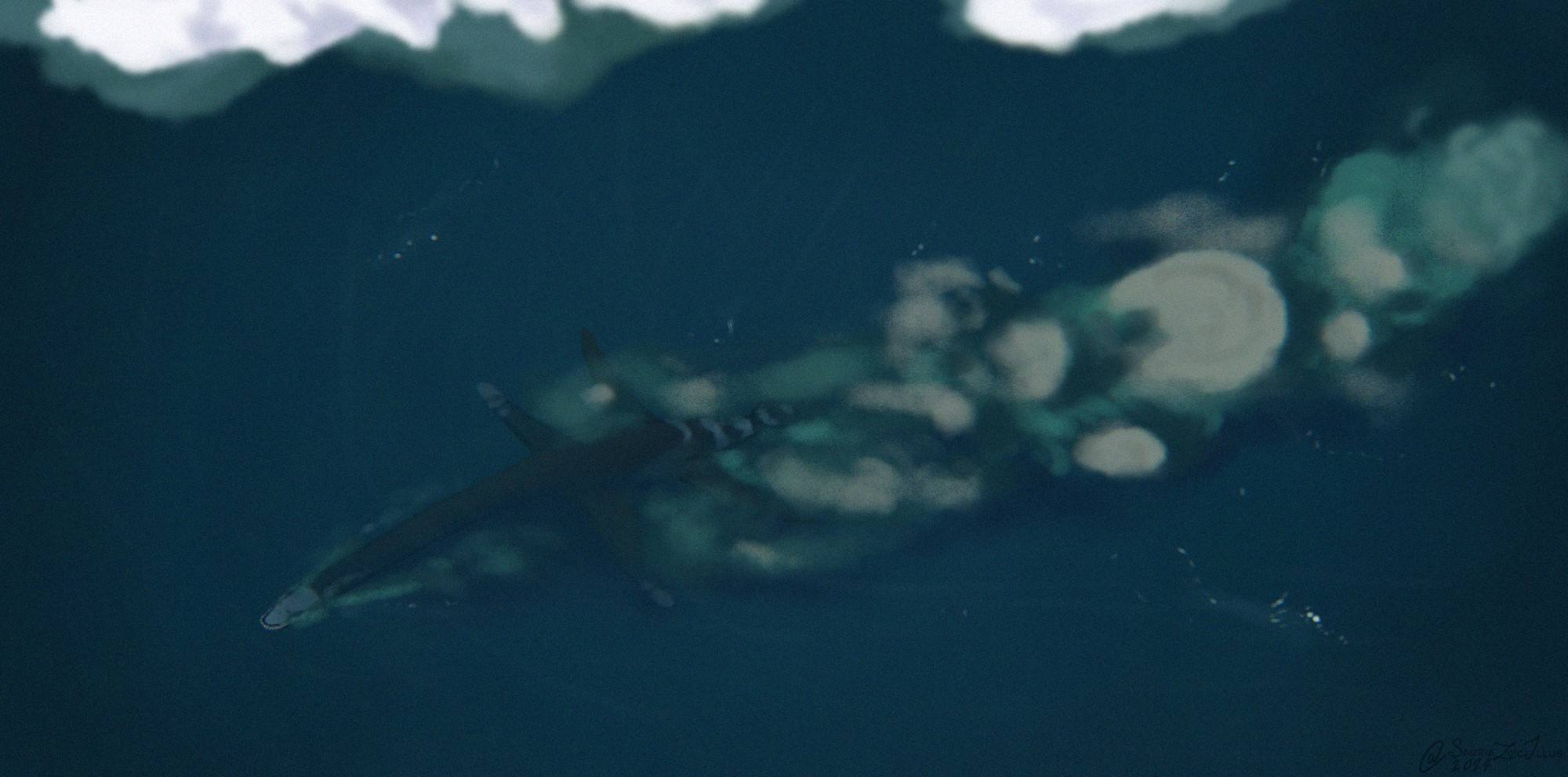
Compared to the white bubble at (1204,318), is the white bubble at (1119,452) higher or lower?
lower

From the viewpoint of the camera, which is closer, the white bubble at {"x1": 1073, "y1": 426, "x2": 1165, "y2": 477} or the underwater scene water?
the underwater scene water

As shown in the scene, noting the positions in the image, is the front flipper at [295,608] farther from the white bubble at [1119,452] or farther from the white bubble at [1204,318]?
the white bubble at [1204,318]

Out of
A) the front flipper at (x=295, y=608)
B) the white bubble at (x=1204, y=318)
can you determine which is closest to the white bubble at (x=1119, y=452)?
the white bubble at (x=1204, y=318)

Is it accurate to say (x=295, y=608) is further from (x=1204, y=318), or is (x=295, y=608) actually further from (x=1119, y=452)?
(x=1204, y=318)

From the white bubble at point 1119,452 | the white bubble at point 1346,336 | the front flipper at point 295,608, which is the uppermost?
the white bubble at point 1346,336

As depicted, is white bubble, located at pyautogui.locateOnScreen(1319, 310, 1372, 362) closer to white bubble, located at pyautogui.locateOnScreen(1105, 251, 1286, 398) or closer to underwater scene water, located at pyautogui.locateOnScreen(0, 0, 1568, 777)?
underwater scene water, located at pyautogui.locateOnScreen(0, 0, 1568, 777)

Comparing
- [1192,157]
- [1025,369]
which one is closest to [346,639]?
[1025,369]
